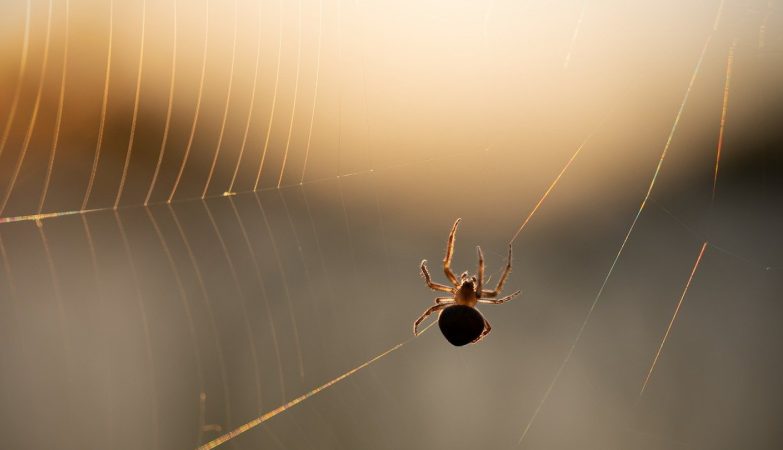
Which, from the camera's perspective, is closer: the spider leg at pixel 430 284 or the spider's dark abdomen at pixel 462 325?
the spider's dark abdomen at pixel 462 325

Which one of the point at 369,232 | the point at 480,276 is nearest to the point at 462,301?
the point at 480,276

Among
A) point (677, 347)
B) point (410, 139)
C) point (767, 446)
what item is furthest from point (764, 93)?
point (767, 446)

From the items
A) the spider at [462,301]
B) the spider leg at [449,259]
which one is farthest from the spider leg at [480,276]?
the spider leg at [449,259]

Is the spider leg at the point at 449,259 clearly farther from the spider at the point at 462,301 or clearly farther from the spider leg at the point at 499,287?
the spider leg at the point at 499,287

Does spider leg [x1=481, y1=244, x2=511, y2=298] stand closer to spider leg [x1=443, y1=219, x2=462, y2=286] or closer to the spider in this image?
the spider

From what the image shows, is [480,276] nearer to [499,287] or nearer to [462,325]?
[499,287]

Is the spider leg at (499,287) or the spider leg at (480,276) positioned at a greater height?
the spider leg at (480,276)

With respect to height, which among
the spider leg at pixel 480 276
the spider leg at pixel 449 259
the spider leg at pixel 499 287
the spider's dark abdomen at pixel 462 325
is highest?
the spider leg at pixel 449 259
